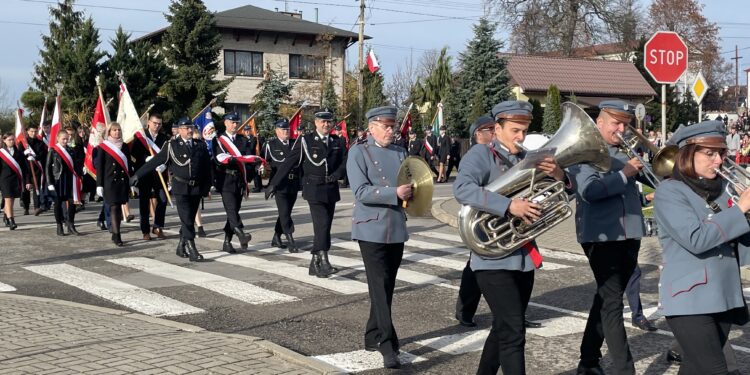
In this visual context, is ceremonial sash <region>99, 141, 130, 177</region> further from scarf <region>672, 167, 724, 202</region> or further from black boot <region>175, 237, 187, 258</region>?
scarf <region>672, 167, 724, 202</region>

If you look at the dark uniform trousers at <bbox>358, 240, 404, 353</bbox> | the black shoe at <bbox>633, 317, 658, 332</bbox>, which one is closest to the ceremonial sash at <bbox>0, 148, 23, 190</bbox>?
the dark uniform trousers at <bbox>358, 240, 404, 353</bbox>

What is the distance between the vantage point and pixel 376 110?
270 inches

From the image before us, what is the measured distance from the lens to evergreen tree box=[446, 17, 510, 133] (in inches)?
1769

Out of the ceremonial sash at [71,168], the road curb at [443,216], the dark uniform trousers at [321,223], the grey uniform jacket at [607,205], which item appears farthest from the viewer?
the road curb at [443,216]

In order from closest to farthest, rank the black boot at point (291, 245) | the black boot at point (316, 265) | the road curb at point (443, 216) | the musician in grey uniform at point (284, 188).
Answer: the black boot at point (316, 265), the musician in grey uniform at point (284, 188), the black boot at point (291, 245), the road curb at point (443, 216)

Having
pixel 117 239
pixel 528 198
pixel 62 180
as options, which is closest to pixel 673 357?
pixel 528 198

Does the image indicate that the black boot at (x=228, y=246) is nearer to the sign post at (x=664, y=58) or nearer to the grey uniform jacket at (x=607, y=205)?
the sign post at (x=664, y=58)

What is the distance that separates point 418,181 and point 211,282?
14.8 ft

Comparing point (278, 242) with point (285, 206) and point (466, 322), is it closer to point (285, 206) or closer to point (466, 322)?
point (285, 206)

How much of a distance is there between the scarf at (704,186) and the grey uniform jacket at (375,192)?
246 centimetres

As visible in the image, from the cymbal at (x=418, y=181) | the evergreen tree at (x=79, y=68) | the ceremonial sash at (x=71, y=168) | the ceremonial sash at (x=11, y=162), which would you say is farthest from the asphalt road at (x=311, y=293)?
the evergreen tree at (x=79, y=68)

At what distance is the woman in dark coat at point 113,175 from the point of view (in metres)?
13.7

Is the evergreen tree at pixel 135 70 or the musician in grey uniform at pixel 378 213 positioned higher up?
the evergreen tree at pixel 135 70

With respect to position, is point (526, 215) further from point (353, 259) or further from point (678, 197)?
point (353, 259)
